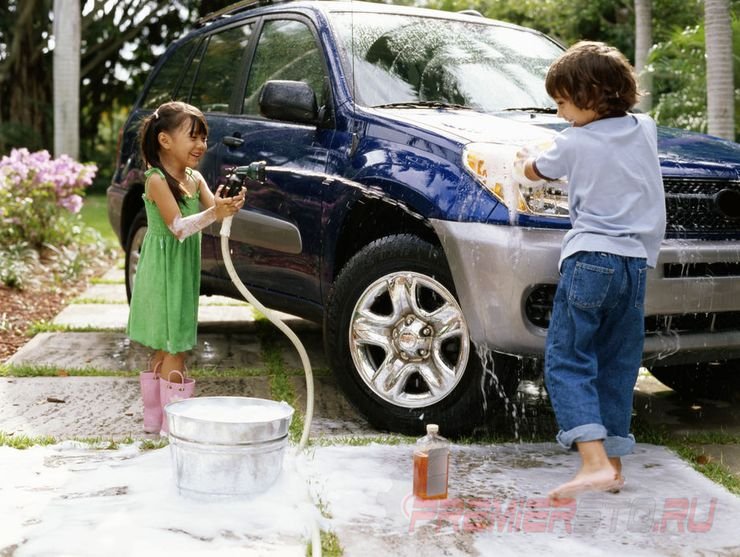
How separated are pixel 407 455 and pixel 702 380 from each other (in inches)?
75.8

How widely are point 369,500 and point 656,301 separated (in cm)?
126

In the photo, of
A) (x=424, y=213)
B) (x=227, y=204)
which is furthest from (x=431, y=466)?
(x=227, y=204)

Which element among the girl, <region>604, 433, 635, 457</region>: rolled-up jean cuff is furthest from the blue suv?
the girl

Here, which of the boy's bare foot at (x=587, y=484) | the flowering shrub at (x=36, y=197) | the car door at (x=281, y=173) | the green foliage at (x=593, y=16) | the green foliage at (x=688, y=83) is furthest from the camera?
the green foliage at (x=593, y=16)

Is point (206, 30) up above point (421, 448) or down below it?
above

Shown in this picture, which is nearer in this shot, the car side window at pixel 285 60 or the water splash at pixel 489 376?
the water splash at pixel 489 376

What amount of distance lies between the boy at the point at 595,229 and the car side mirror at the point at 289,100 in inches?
55.6

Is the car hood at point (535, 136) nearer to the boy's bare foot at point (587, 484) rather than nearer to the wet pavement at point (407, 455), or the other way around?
the wet pavement at point (407, 455)

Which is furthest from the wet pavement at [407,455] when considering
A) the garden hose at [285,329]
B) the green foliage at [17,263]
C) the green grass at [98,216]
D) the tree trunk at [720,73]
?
the green grass at [98,216]

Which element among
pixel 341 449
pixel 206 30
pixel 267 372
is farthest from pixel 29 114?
pixel 341 449

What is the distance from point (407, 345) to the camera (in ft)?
13.5

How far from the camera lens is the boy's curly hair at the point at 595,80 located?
10.8 feet

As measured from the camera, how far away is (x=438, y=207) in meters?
3.88

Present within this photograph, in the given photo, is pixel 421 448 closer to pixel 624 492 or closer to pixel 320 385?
pixel 624 492
